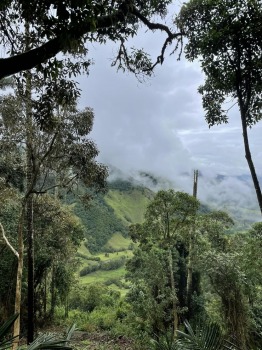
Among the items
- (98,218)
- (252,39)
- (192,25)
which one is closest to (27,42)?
(192,25)

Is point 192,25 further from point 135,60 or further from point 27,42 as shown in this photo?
point 27,42

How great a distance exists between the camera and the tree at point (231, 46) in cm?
571

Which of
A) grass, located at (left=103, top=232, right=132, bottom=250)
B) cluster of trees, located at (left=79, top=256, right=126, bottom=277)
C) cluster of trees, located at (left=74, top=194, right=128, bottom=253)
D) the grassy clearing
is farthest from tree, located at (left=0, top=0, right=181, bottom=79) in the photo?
grass, located at (left=103, top=232, right=132, bottom=250)

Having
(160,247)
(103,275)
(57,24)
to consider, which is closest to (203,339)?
(57,24)

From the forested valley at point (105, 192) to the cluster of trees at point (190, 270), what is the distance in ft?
0.17

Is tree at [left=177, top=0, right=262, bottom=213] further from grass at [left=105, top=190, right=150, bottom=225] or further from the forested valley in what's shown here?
grass at [left=105, top=190, right=150, bottom=225]

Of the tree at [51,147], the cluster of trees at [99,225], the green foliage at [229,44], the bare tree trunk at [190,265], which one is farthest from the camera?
the cluster of trees at [99,225]

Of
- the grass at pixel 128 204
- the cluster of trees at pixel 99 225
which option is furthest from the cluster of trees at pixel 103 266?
the grass at pixel 128 204

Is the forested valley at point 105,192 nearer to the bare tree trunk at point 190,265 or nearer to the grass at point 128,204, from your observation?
the bare tree trunk at point 190,265

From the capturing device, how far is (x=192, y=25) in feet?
21.9

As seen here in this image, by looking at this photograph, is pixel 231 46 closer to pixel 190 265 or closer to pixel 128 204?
pixel 190 265

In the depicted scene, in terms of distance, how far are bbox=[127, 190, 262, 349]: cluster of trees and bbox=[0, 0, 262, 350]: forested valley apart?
0.17 feet

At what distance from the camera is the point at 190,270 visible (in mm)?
19750

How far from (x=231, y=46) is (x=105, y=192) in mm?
6301
